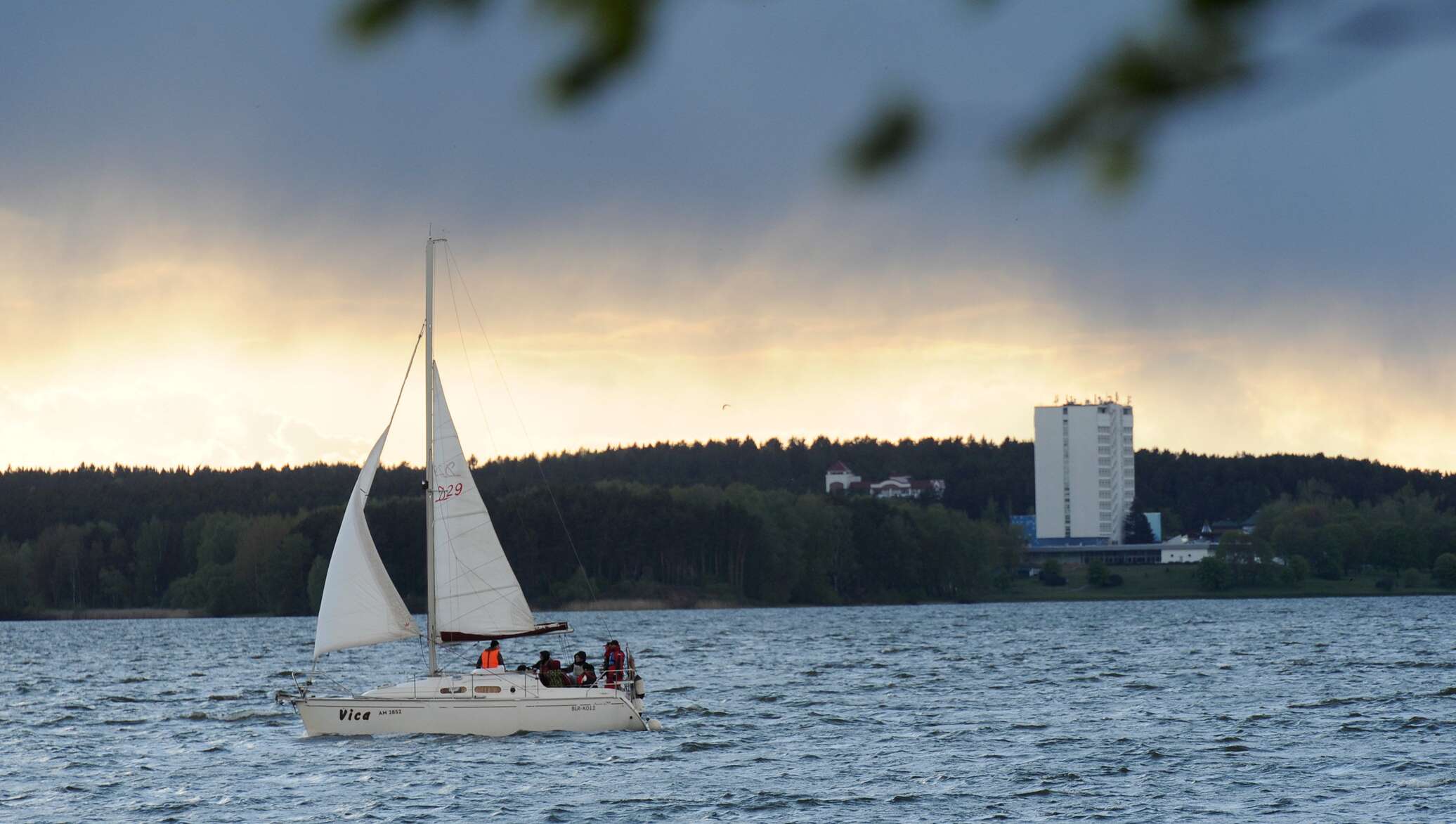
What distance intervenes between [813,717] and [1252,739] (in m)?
13.2

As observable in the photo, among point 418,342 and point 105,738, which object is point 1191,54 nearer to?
point 418,342

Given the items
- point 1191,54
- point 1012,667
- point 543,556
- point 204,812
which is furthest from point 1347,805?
point 543,556

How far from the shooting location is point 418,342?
1674 inches

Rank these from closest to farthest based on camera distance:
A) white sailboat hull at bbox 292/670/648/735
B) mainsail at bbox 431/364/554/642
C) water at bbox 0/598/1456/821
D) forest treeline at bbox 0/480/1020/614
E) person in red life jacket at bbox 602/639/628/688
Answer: water at bbox 0/598/1456/821 → white sailboat hull at bbox 292/670/648/735 → mainsail at bbox 431/364/554/642 → person in red life jacket at bbox 602/639/628/688 → forest treeline at bbox 0/480/1020/614

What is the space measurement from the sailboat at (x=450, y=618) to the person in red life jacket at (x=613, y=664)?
0.89 feet

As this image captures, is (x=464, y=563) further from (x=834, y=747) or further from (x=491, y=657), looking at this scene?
(x=834, y=747)

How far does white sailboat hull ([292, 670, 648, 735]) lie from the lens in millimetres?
A: 39094

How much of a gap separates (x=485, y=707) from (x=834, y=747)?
9107 millimetres

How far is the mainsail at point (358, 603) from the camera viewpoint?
39.2m

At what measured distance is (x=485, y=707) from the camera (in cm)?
3912

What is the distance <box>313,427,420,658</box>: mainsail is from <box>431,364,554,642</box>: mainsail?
1019 mm

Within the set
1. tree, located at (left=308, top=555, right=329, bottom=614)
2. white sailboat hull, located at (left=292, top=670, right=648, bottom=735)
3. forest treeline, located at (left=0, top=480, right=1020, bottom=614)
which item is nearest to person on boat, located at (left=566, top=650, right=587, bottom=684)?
white sailboat hull, located at (left=292, top=670, right=648, bottom=735)

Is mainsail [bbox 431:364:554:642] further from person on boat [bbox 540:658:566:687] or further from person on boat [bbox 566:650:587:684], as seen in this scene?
person on boat [bbox 566:650:587:684]

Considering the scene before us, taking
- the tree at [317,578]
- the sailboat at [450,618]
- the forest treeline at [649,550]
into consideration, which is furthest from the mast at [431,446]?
the forest treeline at [649,550]
